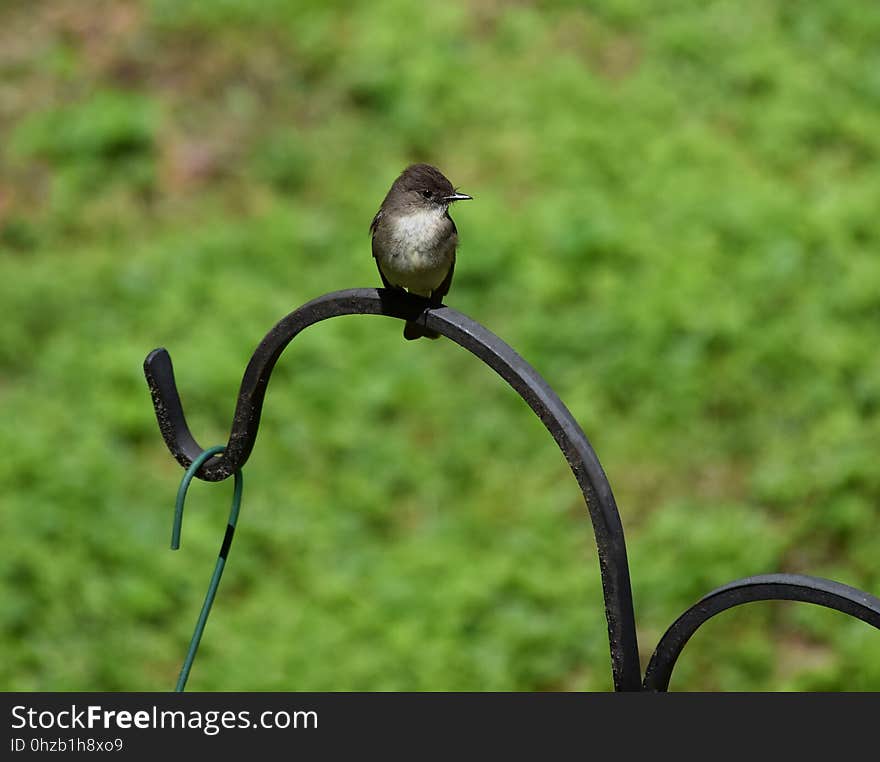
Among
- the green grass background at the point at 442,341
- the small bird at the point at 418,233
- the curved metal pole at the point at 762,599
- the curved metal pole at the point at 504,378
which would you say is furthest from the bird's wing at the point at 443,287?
the green grass background at the point at 442,341

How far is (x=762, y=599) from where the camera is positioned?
186 centimetres

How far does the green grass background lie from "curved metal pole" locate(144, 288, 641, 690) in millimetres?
2101

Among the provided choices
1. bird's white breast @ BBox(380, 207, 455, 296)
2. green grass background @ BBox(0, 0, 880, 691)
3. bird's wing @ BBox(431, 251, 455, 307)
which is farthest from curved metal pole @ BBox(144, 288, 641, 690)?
green grass background @ BBox(0, 0, 880, 691)

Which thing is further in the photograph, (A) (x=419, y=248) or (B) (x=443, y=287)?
(B) (x=443, y=287)

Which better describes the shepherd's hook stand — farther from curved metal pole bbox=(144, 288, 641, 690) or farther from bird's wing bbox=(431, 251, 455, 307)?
bird's wing bbox=(431, 251, 455, 307)

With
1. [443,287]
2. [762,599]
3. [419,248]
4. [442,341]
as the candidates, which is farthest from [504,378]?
[442,341]

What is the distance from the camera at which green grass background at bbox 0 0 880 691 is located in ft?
14.9

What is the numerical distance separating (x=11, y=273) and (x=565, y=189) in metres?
2.69

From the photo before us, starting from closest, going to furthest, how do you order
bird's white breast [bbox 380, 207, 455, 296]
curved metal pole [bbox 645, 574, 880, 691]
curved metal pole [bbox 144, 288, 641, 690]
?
curved metal pole [bbox 645, 574, 880, 691], curved metal pole [bbox 144, 288, 641, 690], bird's white breast [bbox 380, 207, 455, 296]

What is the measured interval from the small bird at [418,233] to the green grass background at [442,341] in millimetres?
1804

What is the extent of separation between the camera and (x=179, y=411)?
2469mm

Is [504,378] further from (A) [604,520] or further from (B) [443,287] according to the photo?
(B) [443,287]

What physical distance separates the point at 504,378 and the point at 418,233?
3.27ft
